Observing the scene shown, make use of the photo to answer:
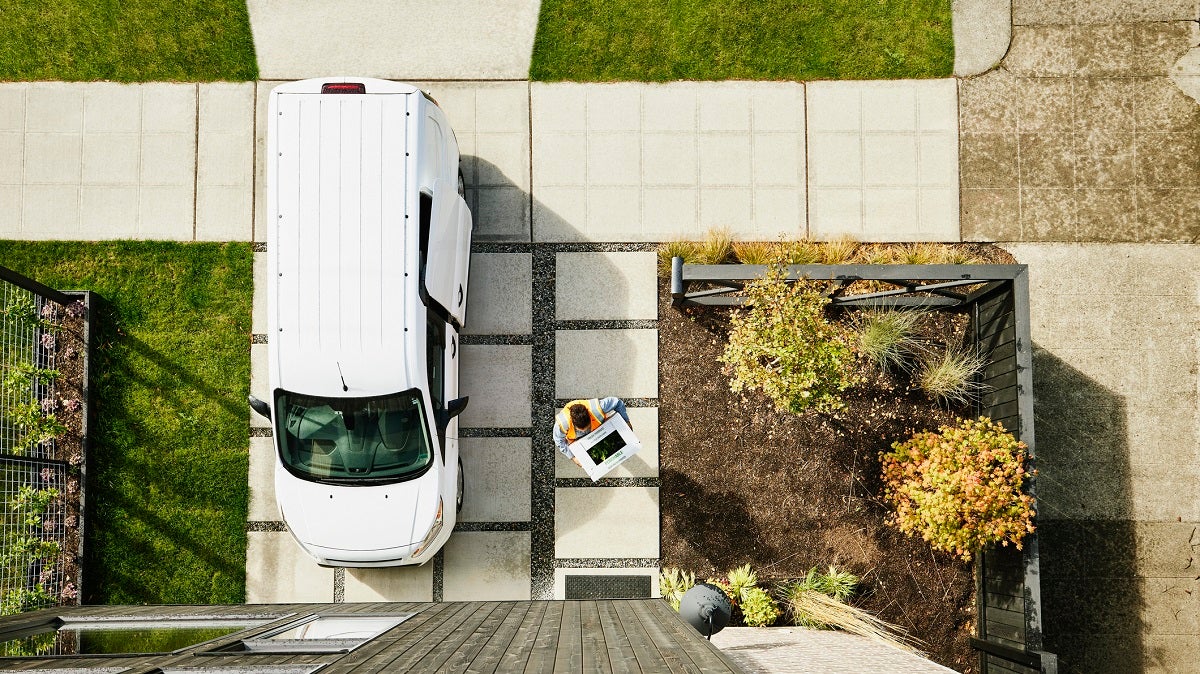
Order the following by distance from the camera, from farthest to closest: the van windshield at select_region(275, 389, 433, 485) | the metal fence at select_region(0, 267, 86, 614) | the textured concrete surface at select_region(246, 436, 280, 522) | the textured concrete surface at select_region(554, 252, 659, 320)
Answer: the textured concrete surface at select_region(554, 252, 659, 320), the textured concrete surface at select_region(246, 436, 280, 522), the metal fence at select_region(0, 267, 86, 614), the van windshield at select_region(275, 389, 433, 485)

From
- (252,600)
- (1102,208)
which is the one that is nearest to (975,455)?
(1102,208)

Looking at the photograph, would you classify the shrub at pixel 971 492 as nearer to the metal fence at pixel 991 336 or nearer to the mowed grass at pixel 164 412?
the metal fence at pixel 991 336

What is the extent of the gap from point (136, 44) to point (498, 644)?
23.2ft

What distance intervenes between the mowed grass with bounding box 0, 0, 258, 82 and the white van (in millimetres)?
2004

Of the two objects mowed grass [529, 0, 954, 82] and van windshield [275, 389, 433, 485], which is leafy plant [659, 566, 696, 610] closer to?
van windshield [275, 389, 433, 485]

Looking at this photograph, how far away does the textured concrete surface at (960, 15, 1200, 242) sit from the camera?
7164 millimetres

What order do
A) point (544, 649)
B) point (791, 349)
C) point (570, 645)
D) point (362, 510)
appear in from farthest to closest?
point (362, 510)
point (791, 349)
point (570, 645)
point (544, 649)

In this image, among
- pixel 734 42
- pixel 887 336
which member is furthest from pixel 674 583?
pixel 734 42

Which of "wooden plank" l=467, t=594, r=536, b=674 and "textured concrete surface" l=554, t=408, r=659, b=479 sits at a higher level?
"textured concrete surface" l=554, t=408, r=659, b=479

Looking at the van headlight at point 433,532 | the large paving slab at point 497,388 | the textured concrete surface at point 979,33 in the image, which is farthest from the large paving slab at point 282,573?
the textured concrete surface at point 979,33

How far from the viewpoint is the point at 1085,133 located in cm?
721

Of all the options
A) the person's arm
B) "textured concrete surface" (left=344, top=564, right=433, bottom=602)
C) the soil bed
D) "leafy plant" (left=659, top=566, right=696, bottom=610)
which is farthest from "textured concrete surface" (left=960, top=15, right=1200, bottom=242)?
"textured concrete surface" (left=344, top=564, right=433, bottom=602)

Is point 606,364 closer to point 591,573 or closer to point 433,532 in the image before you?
point 591,573

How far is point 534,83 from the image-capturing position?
730 centimetres
